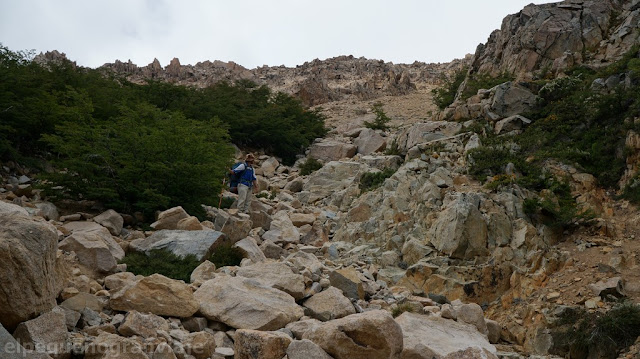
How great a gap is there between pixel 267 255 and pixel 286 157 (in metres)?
14.6

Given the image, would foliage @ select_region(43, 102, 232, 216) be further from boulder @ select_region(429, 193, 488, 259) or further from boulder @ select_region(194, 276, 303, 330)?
boulder @ select_region(429, 193, 488, 259)

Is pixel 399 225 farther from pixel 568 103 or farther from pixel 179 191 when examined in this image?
pixel 568 103

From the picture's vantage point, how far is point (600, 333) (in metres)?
6.98

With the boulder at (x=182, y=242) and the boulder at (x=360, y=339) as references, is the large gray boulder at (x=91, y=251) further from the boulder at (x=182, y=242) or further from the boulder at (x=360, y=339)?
the boulder at (x=360, y=339)

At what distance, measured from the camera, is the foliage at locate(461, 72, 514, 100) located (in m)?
18.6

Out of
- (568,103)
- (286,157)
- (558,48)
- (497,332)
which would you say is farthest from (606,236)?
(286,157)

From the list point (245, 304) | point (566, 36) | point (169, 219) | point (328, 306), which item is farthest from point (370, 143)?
point (245, 304)

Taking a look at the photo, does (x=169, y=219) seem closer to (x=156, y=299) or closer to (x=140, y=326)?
(x=156, y=299)

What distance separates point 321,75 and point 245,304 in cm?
4252

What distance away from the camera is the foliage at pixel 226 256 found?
297 inches

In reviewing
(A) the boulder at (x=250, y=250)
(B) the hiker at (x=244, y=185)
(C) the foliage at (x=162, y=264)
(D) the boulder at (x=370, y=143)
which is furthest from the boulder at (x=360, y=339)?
(D) the boulder at (x=370, y=143)

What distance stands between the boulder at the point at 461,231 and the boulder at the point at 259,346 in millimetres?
6179

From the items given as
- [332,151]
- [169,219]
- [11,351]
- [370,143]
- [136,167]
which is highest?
[370,143]

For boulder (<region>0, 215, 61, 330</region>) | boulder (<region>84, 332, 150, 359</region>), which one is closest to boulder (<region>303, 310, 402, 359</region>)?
boulder (<region>84, 332, 150, 359</region>)
